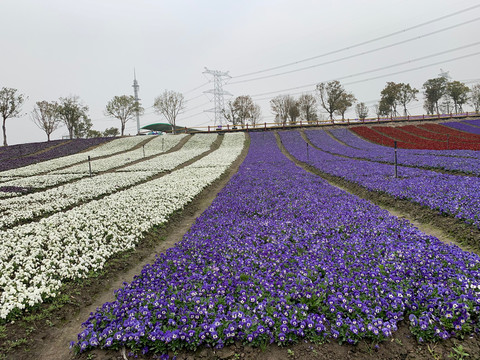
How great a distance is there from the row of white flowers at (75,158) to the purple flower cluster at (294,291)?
31.2m

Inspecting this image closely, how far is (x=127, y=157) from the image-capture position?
4147 cm

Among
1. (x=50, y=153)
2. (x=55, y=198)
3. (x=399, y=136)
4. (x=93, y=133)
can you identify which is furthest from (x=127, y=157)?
(x=93, y=133)

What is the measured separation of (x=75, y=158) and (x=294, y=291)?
44716mm

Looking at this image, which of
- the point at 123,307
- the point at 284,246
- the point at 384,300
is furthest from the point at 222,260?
the point at 384,300

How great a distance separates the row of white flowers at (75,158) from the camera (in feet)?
103

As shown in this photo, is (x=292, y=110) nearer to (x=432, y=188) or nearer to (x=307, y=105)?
(x=307, y=105)

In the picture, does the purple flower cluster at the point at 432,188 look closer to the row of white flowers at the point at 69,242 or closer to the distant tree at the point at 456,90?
the row of white flowers at the point at 69,242

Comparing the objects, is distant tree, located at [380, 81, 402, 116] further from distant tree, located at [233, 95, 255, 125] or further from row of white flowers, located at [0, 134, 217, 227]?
row of white flowers, located at [0, 134, 217, 227]

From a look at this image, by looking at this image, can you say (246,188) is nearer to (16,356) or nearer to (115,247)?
(115,247)

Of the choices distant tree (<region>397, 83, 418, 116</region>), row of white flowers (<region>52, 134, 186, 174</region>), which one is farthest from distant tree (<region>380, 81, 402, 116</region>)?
row of white flowers (<region>52, 134, 186, 174</region>)

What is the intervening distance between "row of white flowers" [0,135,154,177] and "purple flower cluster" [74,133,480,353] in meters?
31.2

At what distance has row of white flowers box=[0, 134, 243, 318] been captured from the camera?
6.89 m

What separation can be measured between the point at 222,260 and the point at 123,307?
2.53 metres

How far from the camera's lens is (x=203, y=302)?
528 cm
